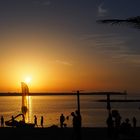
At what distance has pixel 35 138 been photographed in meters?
22.7

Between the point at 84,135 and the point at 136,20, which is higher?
the point at 136,20

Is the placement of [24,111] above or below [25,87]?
below

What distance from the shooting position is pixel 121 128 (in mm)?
21000

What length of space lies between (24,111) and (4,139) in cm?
1677

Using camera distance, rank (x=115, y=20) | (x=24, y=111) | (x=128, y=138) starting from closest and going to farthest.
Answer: (x=115, y=20), (x=128, y=138), (x=24, y=111)

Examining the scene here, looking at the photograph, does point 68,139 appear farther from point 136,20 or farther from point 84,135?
point 136,20

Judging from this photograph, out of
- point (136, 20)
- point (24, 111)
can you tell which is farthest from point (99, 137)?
point (24, 111)

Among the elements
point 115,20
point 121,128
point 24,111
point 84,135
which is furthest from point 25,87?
point 115,20

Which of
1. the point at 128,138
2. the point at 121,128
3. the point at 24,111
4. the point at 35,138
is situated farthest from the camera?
the point at 24,111

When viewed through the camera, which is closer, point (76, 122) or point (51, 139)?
point (76, 122)

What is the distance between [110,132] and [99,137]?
117cm

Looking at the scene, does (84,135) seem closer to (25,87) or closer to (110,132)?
(110,132)

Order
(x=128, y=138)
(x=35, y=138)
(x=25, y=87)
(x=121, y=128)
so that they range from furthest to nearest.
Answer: (x=25, y=87)
(x=35, y=138)
(x=121, y=128)
(x=128, y=138)

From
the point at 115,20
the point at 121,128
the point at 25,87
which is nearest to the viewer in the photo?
the point at 115,20
